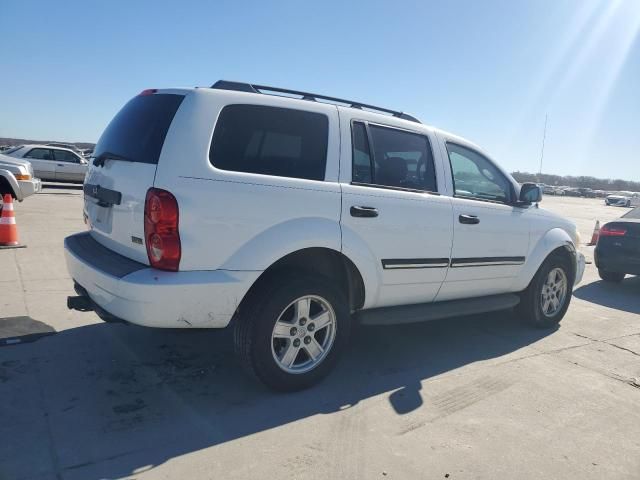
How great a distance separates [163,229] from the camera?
2.98m

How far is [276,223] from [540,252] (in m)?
3.21

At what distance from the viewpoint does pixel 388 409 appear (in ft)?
11.1

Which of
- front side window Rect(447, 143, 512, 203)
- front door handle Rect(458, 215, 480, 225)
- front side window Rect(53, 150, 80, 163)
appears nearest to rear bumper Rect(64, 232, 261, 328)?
front door handle Rect(458, 215, 480, 225)

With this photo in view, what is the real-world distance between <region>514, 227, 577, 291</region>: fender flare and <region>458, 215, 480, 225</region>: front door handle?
1021 mm

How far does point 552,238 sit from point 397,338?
6.52 feet

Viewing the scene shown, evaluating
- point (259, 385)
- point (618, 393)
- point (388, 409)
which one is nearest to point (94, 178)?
point (259, 385)

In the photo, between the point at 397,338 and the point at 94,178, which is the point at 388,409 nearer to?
the point at 397,338

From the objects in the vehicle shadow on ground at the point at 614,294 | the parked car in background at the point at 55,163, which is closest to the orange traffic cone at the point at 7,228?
the vehicle shadow on ground at the point at 614,294

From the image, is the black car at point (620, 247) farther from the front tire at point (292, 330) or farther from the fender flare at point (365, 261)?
the front tire at point (292, 330)

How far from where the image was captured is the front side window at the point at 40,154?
18.9 meters

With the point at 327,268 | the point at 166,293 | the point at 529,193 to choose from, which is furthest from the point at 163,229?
the point at 529,193

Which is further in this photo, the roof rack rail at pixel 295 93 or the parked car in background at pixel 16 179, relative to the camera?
the parked car in background at pixel 16 179

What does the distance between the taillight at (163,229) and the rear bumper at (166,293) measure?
0.08 m

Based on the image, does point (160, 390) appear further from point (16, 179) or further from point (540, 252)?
point (16, 179)
